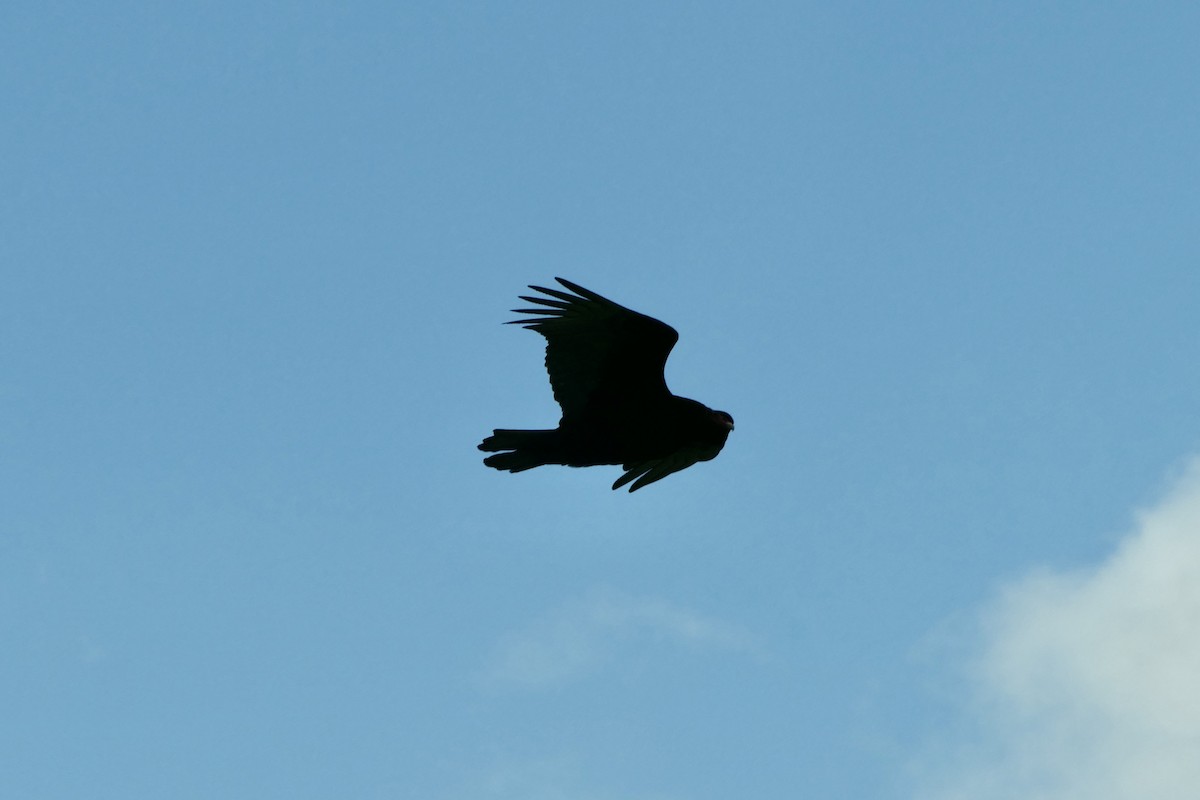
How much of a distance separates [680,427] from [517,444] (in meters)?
1.44

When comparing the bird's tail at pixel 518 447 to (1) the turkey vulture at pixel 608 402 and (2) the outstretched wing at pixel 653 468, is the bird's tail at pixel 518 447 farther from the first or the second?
(2) the outstretched wing at pixel 653 468

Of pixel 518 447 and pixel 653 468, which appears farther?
pixel 653 468

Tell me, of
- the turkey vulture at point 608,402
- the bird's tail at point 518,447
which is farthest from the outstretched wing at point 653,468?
the bird's tail at point 518,447

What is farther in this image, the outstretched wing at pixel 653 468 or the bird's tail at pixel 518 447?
the outstretched wing at pixel 653 468

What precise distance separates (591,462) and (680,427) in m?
0.84

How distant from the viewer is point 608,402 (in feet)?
61.0

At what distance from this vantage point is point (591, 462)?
18.9m

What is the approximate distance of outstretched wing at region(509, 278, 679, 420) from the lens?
18.0 meters

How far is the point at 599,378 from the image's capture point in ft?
60.6

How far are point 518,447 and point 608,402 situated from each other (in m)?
0.87

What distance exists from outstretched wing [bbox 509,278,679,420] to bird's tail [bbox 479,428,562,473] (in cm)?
32

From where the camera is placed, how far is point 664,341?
18250 millimetres

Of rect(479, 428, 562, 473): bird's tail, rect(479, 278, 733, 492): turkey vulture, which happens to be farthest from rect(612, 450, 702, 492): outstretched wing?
rect(479, 428, 562, 473): bird's tail

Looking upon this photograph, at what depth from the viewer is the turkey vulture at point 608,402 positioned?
18109 millimetres
